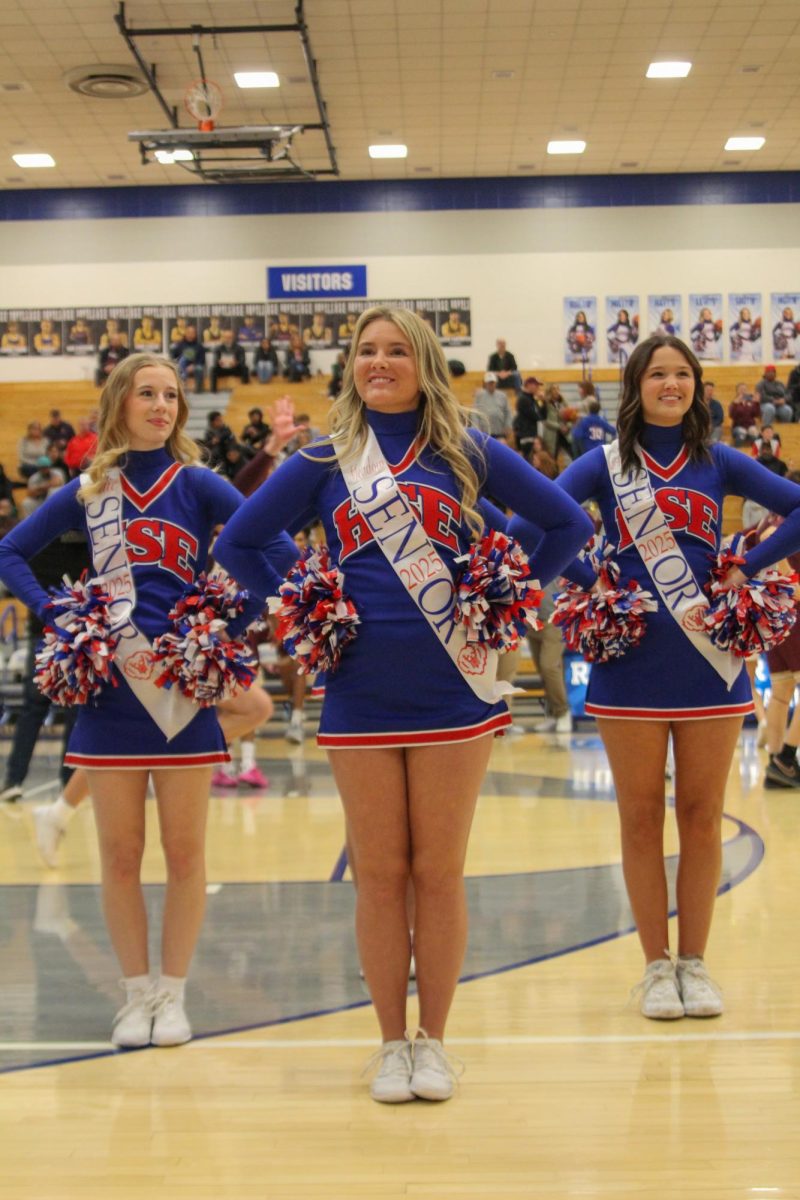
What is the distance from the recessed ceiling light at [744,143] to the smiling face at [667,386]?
57.5 feet

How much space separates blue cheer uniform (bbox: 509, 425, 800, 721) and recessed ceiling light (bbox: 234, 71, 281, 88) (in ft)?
45.9

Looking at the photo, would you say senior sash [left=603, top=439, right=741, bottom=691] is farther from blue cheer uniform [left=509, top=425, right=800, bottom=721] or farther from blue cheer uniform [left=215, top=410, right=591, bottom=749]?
blue cheer uniform [left=215, top=410, right=591, bottom=749]

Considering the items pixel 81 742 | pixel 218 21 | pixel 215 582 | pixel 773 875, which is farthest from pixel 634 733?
pixel 218 21

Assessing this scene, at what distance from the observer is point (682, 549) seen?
3.24 m

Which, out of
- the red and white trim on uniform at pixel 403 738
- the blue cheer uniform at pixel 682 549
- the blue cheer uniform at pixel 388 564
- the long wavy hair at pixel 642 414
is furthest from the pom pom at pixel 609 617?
the red and white trim on uniform at pixel 403 738

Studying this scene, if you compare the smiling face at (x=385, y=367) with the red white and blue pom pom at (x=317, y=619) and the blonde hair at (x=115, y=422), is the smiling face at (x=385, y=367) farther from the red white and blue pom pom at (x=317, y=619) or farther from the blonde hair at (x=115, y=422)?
the blonde hair at (x=115, y=422)

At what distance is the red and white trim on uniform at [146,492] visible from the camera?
316cm

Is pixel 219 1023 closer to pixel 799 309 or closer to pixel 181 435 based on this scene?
pixel 181 435

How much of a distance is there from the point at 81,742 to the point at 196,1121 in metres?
0.94

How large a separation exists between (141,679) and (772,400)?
655 inches

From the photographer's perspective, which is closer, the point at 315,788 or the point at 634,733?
the point at 634,733

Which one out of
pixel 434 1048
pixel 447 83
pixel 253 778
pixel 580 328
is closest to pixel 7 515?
pixel 253 778

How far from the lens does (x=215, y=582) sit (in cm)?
315

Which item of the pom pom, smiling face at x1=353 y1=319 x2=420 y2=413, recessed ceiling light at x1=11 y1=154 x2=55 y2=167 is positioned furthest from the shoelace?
recessed ceiling light at x1=11 y1=154 x2=55 y2=167
